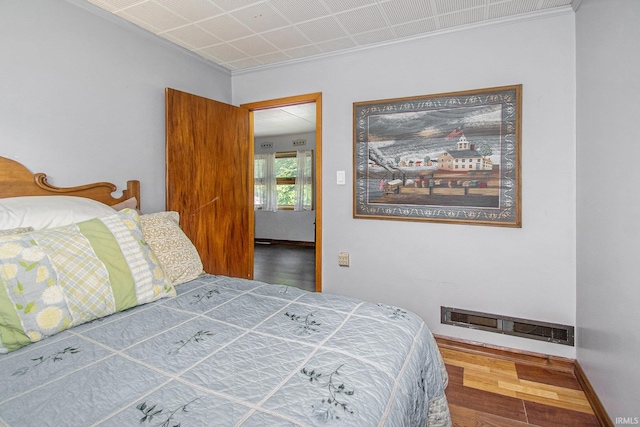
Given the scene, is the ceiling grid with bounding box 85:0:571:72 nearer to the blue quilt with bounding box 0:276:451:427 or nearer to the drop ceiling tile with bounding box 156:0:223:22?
the drop ceiling tile with bounding box 156:0:223:22

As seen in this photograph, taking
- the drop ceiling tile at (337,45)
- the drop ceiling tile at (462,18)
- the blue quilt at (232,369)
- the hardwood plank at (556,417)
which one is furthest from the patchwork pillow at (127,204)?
the hardwood plank at (556,417)

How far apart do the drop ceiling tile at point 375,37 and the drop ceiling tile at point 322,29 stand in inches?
5.6

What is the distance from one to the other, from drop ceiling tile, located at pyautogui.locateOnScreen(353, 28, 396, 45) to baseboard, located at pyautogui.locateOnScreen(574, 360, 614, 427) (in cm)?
267

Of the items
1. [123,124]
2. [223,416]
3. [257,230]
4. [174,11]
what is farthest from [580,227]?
[257,230]

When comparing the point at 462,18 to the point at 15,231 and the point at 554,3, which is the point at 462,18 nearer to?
the point at 554,3

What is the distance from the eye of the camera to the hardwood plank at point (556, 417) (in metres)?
1.67

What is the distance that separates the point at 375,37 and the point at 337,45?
0.33 meters

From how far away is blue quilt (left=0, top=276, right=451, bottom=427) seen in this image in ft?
2.64

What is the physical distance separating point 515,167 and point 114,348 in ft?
8.19

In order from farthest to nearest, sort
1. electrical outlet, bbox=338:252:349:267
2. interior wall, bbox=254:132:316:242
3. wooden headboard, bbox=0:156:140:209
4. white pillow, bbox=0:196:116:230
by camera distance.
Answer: interior wall, bbox=254:132:316:242 → electrical outlet, bbox=338:252:349:267 → wooden headboard, bbox=0:156:140:209 → white pillow, bbox=0:196:116:230

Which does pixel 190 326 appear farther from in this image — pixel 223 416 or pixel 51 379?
pixel 223 416

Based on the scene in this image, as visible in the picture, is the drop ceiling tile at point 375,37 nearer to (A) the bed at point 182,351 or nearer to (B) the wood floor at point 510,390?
(A) the bed at point 182,351

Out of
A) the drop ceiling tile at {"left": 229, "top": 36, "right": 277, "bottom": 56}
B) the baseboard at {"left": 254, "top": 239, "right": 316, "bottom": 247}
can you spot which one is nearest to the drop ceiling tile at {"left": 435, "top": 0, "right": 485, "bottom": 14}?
the drop ceiling tile at {"left": 229, "top": 36, "right": 277, "bottom": 56}

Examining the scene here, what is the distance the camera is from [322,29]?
2.45m
